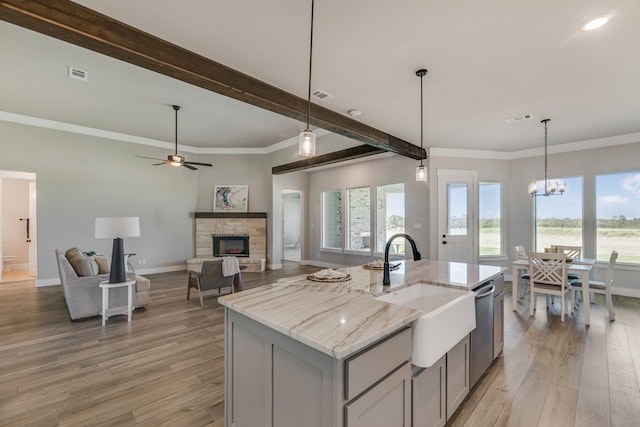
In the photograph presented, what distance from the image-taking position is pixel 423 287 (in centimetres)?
235

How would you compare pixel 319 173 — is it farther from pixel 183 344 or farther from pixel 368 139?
pixel 183 344

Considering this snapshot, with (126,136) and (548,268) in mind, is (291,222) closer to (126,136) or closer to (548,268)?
(126,136)

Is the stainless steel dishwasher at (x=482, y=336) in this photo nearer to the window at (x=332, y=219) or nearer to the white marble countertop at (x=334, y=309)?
the white marble countertop at (x=334, y=309)

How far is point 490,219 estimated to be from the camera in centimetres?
634

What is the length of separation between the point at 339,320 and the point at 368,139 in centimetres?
370

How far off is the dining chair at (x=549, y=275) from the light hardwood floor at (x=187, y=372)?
356 millimetres

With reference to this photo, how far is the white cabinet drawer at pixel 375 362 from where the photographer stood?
1131 mm

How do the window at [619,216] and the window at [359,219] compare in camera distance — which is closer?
the window at [619,216]

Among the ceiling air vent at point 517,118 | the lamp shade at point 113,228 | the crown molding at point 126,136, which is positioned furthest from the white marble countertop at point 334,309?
the crown molding at point 126,136

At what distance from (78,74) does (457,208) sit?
21.7 ft

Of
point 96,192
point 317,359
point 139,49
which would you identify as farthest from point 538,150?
point 96,192

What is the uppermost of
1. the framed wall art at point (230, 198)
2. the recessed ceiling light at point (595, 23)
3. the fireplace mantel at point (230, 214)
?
the recessed ceiling light at point (595, 23)

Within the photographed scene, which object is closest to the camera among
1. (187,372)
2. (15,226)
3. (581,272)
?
(187,372)

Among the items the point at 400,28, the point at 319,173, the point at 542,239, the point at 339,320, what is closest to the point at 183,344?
the point at 339,320
